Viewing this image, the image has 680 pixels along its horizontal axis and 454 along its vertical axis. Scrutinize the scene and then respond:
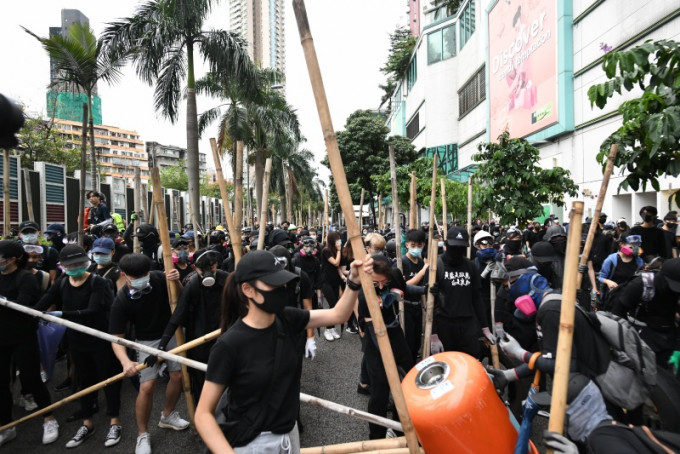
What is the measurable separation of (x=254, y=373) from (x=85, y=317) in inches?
138

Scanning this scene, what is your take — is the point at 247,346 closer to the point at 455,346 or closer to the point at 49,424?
the point at 455,346

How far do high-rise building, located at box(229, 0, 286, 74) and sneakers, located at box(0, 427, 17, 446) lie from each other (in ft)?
332

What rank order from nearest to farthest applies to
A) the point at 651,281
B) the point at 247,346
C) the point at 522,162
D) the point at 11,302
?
the point at 247,346
the point at 651,281
the point at 11,302
the point at 522,162

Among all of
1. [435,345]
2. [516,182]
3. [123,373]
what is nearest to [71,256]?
[123,373]

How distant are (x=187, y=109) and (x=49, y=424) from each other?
13.1 m

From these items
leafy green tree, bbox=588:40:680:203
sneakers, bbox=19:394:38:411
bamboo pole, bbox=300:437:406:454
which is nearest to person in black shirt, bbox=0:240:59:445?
sneakers, bbox=19:394:38:411

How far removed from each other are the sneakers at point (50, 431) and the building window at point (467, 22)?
3244 cm

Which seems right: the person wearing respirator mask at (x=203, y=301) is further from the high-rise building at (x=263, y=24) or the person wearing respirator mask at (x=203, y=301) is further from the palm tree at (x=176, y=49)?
the high-rise building at (x=263, y=24)

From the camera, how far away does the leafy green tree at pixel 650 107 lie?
11.3 ft

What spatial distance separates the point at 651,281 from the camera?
12.7 ft

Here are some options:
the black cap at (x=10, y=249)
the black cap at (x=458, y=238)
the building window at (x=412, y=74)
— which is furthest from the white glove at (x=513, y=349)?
the building window at (x=412, y=74)

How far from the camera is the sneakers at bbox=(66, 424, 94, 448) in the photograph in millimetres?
4434

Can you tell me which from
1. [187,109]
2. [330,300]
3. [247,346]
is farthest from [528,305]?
[187,109]

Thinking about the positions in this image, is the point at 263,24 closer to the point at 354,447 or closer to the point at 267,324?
the point at 267,324
